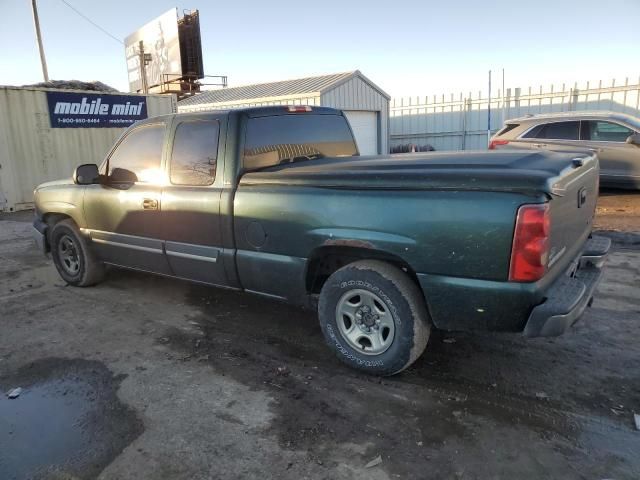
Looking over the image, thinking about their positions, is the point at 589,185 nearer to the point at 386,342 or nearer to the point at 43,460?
the point at 386,342

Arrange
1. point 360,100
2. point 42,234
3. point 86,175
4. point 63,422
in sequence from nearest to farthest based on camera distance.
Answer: point 63,422 < point 86,175 < point 42,234 < point 360,100

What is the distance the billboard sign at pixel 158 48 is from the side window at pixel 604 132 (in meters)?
27.4

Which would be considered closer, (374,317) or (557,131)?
(374,317)

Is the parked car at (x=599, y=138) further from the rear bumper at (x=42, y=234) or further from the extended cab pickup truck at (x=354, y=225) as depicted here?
the rear bumper at (x=42, y=234)

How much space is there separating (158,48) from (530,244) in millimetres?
35125

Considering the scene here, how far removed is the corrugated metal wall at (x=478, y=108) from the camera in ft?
46.7

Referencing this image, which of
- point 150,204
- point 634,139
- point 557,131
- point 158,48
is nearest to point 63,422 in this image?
point 150,204

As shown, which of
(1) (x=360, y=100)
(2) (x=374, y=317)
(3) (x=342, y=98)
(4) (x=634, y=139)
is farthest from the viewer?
(1) (x=360, y=100)

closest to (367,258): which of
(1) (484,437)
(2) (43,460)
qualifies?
(1) (484,437)

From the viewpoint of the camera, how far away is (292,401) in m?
3.04

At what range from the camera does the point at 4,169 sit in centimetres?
1173

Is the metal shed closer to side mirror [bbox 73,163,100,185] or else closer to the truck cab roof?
the truck cab roof

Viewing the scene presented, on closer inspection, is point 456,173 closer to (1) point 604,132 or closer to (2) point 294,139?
(2) point 294,139

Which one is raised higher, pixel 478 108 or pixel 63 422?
pixel 478 108
